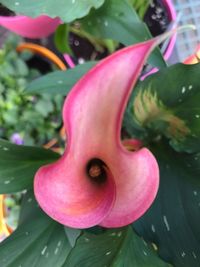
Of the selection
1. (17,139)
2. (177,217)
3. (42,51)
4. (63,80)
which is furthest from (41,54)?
(177,217)

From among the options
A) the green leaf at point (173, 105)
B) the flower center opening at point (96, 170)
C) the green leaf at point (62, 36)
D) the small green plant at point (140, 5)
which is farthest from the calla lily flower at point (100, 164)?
the small green plant at point (140, 5)

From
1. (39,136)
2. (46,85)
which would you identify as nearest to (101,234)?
(46,85)

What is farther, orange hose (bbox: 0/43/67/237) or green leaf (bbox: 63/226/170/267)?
orange hose (bbox: 0/43/67/237)

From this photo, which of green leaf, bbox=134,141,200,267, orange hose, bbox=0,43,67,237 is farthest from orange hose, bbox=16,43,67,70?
green leaf, bbox=134,141,200,267

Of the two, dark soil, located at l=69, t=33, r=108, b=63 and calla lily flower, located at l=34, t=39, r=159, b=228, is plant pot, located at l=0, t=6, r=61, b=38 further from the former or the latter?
calla lily flower, located at l=34, t=39, r=159, b=228

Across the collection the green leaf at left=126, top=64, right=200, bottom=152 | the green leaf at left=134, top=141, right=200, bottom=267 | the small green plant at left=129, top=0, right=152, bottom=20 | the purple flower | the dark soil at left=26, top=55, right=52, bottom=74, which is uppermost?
the small green plant at left=129, top=0, right=152, bottom=20

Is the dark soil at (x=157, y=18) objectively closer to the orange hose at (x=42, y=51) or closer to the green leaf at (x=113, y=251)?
the orange hose at (x=42, y=51)
